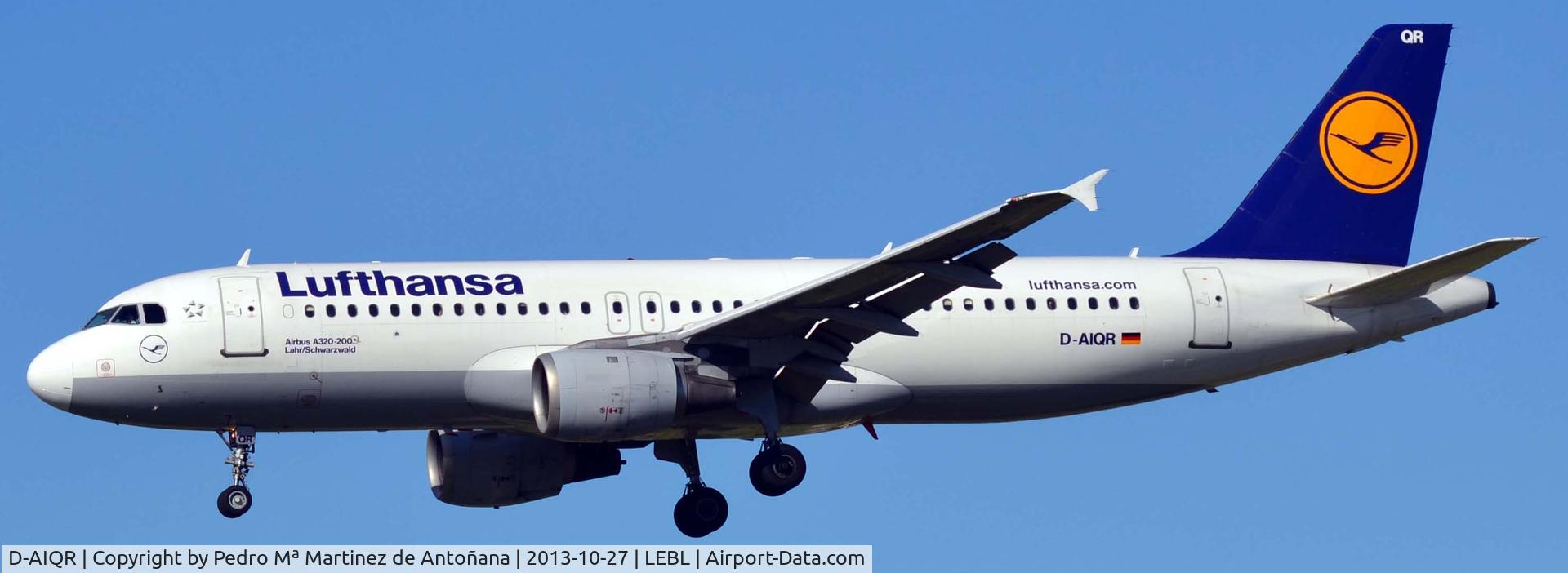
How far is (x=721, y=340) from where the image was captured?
3403 centimetres

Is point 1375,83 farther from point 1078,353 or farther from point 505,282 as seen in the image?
point 505,282

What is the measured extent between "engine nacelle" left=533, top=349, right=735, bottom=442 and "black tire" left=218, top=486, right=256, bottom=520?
4481 mm

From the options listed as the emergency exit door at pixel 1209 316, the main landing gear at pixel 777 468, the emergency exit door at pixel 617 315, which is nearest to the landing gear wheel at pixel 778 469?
the main landing gear at pixel 777 468

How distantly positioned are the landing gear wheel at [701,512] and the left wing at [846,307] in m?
3.00

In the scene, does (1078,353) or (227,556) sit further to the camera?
(1078,353)

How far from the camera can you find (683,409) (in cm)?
3362

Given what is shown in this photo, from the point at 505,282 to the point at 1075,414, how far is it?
9345mm

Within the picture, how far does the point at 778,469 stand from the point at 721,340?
217 cm

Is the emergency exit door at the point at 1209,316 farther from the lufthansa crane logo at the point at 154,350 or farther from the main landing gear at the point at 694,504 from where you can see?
the lufthansa crane logo at the point at 154,350

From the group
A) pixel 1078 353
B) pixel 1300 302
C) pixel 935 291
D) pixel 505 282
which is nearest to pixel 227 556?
pixel 505 282

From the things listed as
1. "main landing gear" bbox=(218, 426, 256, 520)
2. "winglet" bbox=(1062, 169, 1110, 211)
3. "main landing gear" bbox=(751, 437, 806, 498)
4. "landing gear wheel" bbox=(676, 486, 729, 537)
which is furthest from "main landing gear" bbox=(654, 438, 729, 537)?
"winglet" bbox=(1062, 169, 1110, 211)

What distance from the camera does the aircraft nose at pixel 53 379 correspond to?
1334 inches

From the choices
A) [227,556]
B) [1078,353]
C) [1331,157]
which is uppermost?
[1331,157]

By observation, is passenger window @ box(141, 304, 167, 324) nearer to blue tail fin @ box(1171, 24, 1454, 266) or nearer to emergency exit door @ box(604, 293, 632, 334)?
emergency exit door @ box(604, 293, 632, 334)
